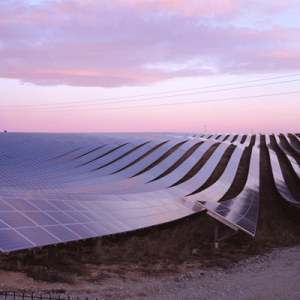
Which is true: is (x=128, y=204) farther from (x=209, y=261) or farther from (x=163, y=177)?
(x=163, y=177)

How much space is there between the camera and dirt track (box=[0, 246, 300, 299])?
41.7 feet

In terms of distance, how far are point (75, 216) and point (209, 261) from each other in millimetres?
7285

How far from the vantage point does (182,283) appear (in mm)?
14297

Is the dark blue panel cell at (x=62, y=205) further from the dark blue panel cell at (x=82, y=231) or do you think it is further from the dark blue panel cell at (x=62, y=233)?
the dark blue panel cell at (x=62, y=233)

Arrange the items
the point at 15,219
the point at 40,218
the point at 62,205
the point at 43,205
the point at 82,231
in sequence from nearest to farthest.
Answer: the point at 15,219
the point at 40,218
the point at 82,231
the point at 43,205
the point at 62,205

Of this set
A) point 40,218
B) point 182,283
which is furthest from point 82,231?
point 182,283

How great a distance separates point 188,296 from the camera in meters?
13.0

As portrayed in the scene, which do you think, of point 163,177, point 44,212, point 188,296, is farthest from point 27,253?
point 163,177

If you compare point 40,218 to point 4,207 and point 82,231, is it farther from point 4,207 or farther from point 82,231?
point 82,231

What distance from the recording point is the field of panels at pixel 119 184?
53.8 ft

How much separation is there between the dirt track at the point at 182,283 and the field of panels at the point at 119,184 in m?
1.83

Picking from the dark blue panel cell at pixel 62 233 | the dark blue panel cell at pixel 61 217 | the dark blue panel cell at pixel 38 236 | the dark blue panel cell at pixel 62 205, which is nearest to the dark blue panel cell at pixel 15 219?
the dark blue panel cell at pixel 38 236

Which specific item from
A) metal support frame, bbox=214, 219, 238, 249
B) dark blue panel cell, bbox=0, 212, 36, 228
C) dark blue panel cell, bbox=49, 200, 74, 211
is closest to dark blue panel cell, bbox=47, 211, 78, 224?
dark blue panel cell, bbox=49, 200, 74, 211

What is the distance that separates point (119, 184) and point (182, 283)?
22127 mm
